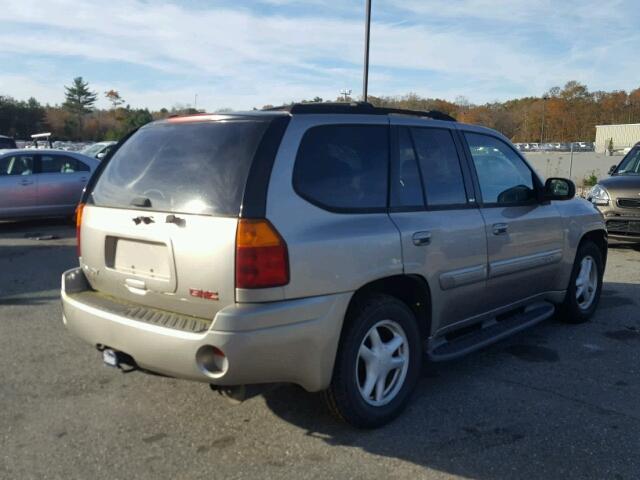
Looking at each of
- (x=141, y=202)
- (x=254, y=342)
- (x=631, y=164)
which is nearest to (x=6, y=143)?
(x=631, y=164)

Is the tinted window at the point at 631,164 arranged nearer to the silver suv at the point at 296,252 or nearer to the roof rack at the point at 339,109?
the silver suv at the point at 296,252

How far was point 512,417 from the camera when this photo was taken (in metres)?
3.74

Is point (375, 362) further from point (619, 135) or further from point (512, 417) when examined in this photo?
point (619, 135)

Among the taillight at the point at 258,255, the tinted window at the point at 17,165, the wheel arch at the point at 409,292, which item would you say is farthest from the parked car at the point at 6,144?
the taillight at the point at 258,255

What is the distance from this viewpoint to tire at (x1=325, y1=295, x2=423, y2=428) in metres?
3.37

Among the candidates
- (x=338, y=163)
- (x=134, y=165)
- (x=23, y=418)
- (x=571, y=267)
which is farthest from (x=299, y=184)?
(x=571, y=267)

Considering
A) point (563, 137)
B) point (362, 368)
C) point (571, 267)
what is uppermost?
point (563, 137)

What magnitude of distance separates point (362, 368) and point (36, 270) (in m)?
5.90

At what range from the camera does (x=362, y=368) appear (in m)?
3.59

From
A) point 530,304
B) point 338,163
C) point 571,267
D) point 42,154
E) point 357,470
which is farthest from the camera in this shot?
point 42,154

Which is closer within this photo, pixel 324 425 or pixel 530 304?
pixel 324 425

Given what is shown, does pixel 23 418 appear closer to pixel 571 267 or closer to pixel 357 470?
pixel 357 470

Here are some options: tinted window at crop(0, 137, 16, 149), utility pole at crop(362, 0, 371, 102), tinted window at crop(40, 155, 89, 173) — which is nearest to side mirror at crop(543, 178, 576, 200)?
tinted window at crop(40, 155, 89, 173)

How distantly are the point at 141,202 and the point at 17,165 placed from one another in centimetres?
966
